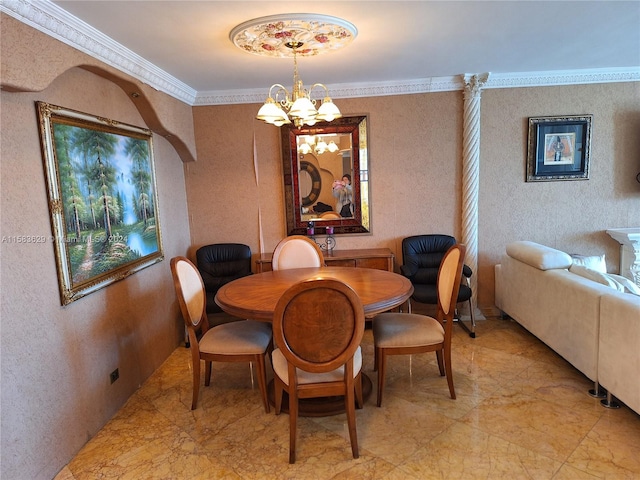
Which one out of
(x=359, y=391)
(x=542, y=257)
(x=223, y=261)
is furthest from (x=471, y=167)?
(x=223, y=261)

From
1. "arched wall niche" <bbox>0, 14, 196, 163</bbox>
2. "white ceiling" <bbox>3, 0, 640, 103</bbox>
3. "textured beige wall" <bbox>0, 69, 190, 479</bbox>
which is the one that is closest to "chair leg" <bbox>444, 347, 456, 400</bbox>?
"white ceiling" <bbox>3, 0, 640, 103</bbox>

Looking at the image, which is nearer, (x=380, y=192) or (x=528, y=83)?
(x=528, y=83)

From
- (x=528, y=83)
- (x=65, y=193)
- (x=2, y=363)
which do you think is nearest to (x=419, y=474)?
(x=2, y=363)

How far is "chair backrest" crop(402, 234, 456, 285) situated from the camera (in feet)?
13.0

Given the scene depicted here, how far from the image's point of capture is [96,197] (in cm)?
256

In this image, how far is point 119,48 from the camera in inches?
103

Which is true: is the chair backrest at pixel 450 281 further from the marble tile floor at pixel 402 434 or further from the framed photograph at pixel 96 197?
the framed photograph at pixel 96 197

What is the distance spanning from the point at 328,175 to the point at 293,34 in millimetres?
1805

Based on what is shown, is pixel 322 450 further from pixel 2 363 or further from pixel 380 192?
pixel 380 192

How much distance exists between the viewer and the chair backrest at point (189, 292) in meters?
2.55

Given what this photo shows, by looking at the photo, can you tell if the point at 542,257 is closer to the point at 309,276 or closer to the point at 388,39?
the point at 309,276

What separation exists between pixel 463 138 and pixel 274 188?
1983 millimetres

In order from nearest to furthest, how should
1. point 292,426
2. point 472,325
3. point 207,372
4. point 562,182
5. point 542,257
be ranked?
1. point 292,426
2. point 207,372
3. point 542,257
4. point 472,325
5. point 562,182

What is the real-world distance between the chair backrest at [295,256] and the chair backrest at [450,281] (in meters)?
1.07
